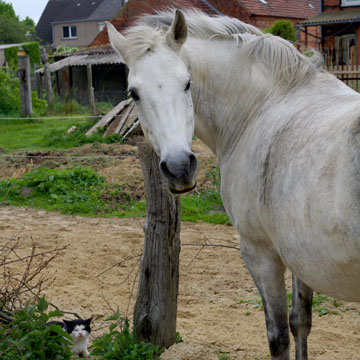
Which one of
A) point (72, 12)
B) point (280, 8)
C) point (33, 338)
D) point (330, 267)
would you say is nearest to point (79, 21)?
point (72, 12)

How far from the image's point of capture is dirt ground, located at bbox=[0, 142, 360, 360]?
3906mm

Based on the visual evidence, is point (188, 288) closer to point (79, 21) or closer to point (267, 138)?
point (267, 138)

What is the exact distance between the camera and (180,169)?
2.50m

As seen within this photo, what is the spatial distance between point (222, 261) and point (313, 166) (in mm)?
3596

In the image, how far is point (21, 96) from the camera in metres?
15.7

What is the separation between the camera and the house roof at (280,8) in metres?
24.8

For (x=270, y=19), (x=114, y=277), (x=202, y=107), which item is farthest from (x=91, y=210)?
(x=270, y=19)

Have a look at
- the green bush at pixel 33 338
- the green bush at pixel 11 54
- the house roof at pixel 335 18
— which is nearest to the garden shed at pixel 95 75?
the green bush at pixel 11 54

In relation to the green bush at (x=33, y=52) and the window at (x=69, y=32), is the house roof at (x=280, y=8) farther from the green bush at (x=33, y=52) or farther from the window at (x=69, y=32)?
the window at (x=69, y=32)

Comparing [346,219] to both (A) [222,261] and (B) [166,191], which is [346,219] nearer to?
(B) [166,191]

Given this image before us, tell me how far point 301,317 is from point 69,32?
54.8 metres

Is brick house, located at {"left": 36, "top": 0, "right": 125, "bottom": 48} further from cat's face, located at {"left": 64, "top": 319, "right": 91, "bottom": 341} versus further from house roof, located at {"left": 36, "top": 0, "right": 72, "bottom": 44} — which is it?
cat's face, located at {"left": 64, "top": 319, "right": 91, "bottom": 341}

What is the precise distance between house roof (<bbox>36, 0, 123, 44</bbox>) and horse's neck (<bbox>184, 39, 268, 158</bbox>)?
1880 inches

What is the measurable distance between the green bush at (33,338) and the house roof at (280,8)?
22970mm
